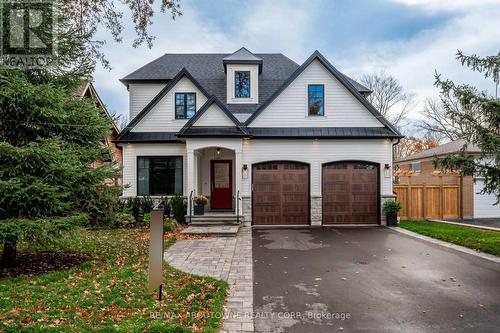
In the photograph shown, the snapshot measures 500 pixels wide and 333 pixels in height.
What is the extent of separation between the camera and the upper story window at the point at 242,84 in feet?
49.3

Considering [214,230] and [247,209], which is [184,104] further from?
[214,230]

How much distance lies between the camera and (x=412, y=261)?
24.3ft

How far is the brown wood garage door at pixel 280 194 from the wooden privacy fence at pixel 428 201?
15.6 feet

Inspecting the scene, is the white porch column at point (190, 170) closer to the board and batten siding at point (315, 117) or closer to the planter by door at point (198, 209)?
the planter by door at point (198, 209)

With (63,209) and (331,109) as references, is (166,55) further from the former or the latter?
(63,209)

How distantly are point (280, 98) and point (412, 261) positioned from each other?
8400 mm

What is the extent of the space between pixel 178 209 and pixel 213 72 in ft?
26.0

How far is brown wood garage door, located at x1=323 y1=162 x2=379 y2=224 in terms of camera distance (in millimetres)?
13344

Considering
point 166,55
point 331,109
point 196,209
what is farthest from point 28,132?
point 166,55

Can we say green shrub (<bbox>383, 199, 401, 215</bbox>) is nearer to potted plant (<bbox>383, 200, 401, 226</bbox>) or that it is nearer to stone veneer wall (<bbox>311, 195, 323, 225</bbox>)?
potted plant (<bbox>383, 200, 401, 226</bbox>)

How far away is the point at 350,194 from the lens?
13.4 metres

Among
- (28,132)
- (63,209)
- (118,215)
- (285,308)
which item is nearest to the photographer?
(285,308)

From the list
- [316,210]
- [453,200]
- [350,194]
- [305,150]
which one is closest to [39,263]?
[316,210]

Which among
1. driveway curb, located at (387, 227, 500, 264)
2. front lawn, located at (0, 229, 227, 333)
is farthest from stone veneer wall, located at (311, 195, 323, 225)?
front lawn, located at (0, 229, 227, 333)
